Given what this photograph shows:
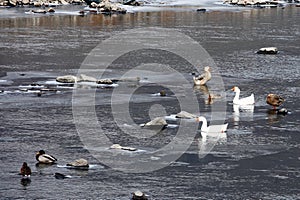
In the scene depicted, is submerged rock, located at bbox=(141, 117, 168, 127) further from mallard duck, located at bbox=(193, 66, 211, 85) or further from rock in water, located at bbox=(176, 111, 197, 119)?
mallard duck, located at bbox=(193, 66, 211, 85)

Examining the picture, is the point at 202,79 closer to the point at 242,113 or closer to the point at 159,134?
the point at 242,113

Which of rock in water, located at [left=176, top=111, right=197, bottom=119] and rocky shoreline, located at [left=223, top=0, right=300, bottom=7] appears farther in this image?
rocky shoreline, located at [left=223, top=0, right=300, bottom=7]

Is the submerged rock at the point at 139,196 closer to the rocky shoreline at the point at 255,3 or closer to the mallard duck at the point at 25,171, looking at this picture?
the mallard duck at the point at 25,171

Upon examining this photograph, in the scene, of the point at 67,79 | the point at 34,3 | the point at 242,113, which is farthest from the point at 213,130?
the point at 34,3

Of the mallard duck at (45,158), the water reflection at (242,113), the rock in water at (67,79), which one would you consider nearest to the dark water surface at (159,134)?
the water reflection at (242,113)

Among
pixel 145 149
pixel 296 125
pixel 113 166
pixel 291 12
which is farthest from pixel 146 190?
pixel 291 12

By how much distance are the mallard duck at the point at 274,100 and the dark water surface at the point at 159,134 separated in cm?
21

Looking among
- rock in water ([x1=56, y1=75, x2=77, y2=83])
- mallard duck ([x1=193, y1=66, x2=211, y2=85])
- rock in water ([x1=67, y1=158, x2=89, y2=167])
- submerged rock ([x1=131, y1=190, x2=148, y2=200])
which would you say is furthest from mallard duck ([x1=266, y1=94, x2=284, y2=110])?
submerged rock ([x1=131, y1=190, x2=148, y2=200])

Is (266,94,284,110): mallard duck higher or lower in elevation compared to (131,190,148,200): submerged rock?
higher

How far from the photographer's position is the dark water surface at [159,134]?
631 inches

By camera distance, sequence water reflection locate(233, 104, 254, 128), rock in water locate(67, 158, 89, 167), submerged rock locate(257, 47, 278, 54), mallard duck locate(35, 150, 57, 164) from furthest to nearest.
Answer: submerged rock locate(257, 47, 278, 54) → water reflection locate(233, 104, 254, 128) → mallard duck locate(35, 150, 57, 164) → rock in water locate(67, 158, 89, 167)

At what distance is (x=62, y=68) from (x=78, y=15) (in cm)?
2670

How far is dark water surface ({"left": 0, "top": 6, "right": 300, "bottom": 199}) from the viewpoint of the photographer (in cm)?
1603

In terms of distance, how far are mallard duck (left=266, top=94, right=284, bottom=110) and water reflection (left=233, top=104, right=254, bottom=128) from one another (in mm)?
559
